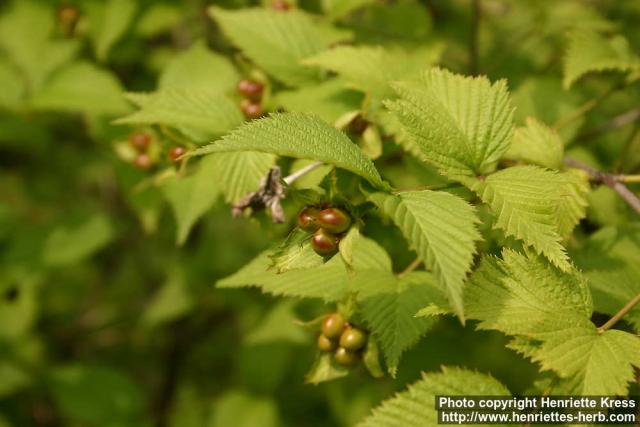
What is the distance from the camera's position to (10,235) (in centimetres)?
264

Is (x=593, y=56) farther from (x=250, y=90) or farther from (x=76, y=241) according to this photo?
(x=76, y=241)

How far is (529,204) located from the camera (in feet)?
3.41

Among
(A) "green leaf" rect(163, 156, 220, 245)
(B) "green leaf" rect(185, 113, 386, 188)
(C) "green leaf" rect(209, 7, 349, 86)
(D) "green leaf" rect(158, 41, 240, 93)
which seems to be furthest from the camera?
(D) "green leaf" rect(158, 41, 240, 93)

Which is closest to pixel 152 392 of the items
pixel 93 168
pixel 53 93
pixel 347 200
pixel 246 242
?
pixel 246 242

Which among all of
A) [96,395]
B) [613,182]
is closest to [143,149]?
[613,182]

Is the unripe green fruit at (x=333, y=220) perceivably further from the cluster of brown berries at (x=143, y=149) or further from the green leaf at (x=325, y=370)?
the cluster of brown berries at (x=143, y=149)

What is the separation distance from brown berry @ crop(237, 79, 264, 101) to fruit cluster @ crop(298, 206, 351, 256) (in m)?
0.64

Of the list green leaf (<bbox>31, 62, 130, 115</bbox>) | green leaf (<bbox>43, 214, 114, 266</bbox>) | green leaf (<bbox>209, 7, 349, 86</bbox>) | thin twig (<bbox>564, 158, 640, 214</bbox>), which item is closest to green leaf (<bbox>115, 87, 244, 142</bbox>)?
green leaf (<bbox>209, 7, 349, 86</bbox>)

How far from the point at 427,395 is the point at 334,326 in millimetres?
228

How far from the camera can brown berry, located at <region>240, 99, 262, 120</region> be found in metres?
1.50

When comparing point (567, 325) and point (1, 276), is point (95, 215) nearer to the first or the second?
point (1, 276)

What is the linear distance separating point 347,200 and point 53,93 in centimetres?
135

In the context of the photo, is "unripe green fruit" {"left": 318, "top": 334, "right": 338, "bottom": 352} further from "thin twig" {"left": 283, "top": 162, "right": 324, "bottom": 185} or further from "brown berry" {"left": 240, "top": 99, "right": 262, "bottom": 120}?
"brown berry" {"left": 240, "top": 99, "right": 262, "bottom": 120}

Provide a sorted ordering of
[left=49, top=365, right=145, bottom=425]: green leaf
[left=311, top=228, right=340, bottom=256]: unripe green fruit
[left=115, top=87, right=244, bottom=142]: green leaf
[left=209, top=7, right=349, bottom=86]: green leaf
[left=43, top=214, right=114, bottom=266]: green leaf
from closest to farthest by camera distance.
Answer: [left=311, top=228, right=340, bottom=256]: unripe green fruit → [left=115, top=87, right=244, bottom=142]: green leaf → [left=209, top=7, right=349, bottom=86]: green leaf → [left=43, top=214, right=114, bottom=266]: green leaf → [left=49, top=365, right=145, bottom=425]: green leaf
